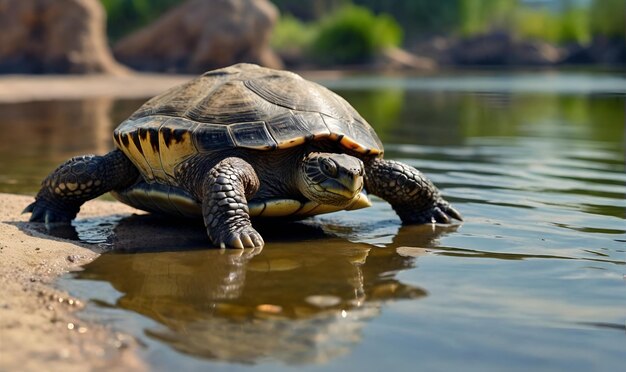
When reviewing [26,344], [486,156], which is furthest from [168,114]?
[486,156]

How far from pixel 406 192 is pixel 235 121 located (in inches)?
44.8

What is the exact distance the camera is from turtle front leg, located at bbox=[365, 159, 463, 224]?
484 cm

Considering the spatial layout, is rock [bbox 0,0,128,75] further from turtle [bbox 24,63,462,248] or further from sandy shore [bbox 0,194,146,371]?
sandy shore [bbox 0,194,146,371]

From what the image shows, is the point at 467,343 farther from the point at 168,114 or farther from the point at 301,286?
the point at 168,114

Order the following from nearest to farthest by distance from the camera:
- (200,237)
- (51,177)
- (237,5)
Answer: (200,237) < (51,177) < (237,5)

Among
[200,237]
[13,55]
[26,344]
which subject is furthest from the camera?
[13,55]

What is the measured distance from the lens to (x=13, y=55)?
88.3 feet

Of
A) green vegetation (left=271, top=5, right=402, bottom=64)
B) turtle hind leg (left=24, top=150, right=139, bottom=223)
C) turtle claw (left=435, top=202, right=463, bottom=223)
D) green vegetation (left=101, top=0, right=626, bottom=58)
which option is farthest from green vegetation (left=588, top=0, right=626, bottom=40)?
turtle hind leg (left=24, top=150, right=139, bottom=223)

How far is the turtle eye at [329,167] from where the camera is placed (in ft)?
13.7

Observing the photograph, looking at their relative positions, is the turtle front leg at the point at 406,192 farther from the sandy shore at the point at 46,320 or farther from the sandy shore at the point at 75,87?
the sandy shore at the point at 75,87

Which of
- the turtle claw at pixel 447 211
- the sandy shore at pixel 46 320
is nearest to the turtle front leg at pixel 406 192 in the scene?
the turtle claw at pixel 447 211

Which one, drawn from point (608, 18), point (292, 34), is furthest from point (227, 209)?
point (608, 18)

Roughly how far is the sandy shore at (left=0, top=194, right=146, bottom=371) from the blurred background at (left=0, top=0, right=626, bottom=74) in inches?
958

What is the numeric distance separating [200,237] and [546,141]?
6453mm
